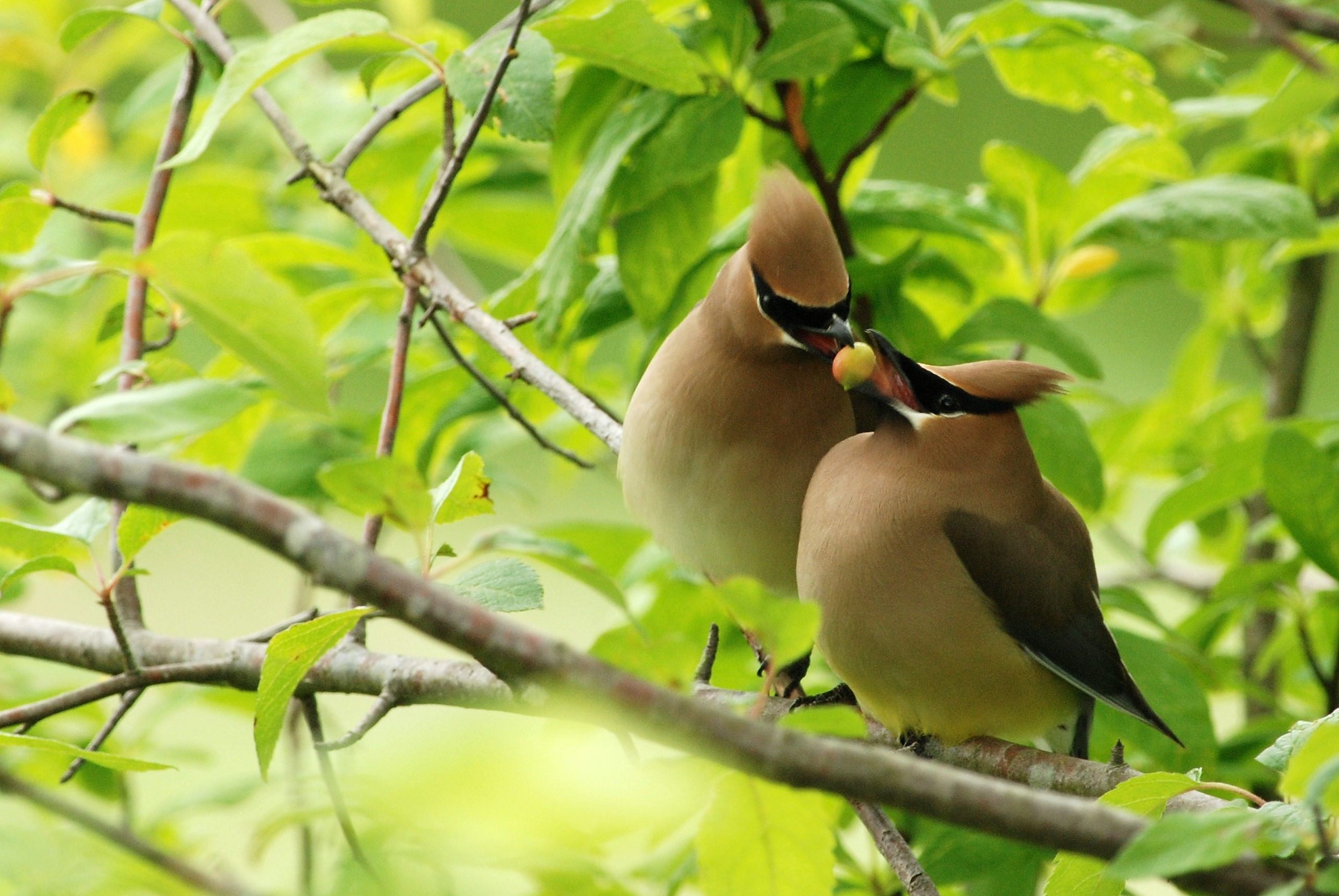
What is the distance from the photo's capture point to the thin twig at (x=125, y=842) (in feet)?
4.02

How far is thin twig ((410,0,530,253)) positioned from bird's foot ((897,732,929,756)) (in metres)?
0.96

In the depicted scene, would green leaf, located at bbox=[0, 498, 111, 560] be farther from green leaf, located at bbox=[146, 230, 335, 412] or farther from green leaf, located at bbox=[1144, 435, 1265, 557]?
green leaf, located at bbox=[1144, 435, 1265, 557]

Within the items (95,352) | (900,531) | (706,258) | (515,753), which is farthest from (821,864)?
(95,352)

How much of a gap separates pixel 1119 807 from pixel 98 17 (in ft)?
5.98

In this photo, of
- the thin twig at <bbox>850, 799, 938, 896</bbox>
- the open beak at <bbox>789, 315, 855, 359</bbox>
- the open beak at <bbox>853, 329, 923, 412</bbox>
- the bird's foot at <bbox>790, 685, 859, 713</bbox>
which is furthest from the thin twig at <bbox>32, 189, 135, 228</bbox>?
the thin twig at <bbox>850, 799, 938, 896</bbox>

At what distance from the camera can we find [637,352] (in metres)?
3.00

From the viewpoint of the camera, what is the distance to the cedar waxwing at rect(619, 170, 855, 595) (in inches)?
80.4

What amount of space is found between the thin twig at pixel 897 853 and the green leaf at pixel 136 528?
0.85 meters

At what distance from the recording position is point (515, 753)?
0.95 meters

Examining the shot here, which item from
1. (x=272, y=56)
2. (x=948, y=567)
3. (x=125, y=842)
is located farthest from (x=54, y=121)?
(x=948, y=567)

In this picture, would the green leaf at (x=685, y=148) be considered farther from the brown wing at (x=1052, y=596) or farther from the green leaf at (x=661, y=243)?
the brown wing at (x=1052, y=596)

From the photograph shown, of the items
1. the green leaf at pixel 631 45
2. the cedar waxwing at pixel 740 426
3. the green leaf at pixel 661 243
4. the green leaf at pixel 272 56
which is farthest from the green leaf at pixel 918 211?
the green leaf at pixel 272 56

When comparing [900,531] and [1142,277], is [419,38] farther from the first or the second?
[1142,277]

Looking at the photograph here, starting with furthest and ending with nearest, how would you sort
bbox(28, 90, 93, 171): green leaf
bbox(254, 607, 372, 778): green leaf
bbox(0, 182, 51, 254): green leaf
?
bbox(28, 90, 93, 171): green leaf, bbox(0, 182, 51, 254): green leaf, bbox(254, 607, 372, 778): green leaf
